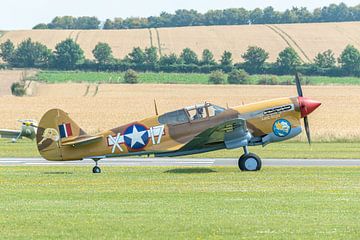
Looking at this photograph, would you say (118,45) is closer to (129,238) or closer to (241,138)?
(241,138)

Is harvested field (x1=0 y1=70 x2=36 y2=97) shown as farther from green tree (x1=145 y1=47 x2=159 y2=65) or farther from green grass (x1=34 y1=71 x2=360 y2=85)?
green tree (x1=145 y1=47 x2=159 y2=65)

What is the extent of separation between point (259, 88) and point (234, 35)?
1559 inches

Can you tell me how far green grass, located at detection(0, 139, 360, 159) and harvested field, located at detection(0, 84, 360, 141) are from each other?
10.3 feet

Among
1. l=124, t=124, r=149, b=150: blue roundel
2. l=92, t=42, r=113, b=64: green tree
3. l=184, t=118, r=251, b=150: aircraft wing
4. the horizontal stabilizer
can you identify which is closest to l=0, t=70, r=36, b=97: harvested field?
l=92, t=42, r=113, b=64: green tree

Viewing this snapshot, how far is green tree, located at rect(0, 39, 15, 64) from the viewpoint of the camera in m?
105

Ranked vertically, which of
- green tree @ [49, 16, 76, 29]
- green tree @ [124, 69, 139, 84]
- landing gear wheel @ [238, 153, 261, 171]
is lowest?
green tree @ [124, 69, 139, 84]

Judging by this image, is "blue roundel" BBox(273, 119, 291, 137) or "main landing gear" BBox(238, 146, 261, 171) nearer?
"main landing gear" BBox(238, 146, 261, 171)

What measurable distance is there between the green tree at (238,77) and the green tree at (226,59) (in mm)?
9214

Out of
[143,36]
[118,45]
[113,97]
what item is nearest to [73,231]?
[113,97]

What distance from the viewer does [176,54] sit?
335 ft

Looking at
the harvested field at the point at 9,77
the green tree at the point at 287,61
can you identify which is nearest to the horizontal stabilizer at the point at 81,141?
the harvested field at the point at 9,77

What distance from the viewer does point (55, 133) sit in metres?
25.0

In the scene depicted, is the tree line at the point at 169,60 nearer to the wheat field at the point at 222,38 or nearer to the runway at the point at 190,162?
the wheat field at the point at 222,38

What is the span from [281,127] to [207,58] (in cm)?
7336
